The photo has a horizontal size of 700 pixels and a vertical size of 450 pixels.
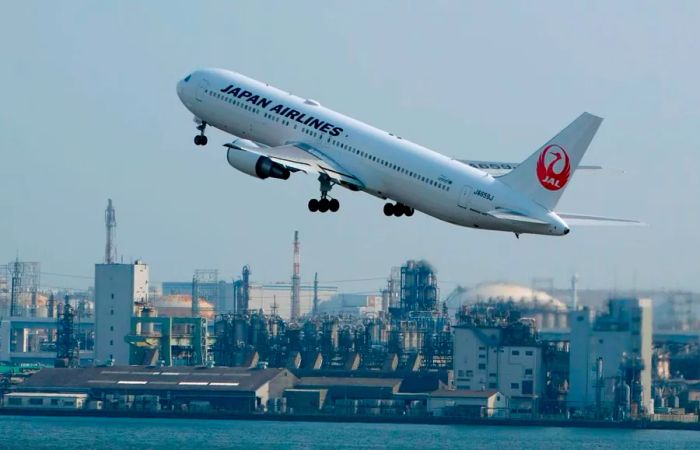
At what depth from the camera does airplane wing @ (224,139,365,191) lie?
89625 mm

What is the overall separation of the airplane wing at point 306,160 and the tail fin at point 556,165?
29.6ft

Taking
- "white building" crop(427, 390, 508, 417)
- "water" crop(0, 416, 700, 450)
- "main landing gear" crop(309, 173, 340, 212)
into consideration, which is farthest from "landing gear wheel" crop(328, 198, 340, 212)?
"white building" crop(427, 390, 508, 417)

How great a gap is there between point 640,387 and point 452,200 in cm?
6943

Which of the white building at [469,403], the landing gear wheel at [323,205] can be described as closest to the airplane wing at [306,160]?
the landing gear wheel at [323,205]

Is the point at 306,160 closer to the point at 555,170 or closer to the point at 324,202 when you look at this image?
the point at 324,202

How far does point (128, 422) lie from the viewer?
570 feet

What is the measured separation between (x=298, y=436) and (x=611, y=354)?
114 ft

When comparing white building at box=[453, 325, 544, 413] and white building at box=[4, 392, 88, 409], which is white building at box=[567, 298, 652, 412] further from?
white building at box=[4, 392, 88, 409]

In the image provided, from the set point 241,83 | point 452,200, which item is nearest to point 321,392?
point 241,83

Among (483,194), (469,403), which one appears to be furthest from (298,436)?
(483,194)

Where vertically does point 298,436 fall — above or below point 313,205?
below

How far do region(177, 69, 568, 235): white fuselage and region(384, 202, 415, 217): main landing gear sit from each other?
398 cm

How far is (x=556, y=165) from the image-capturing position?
83.9 metres

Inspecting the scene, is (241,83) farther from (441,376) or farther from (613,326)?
(441,376)
